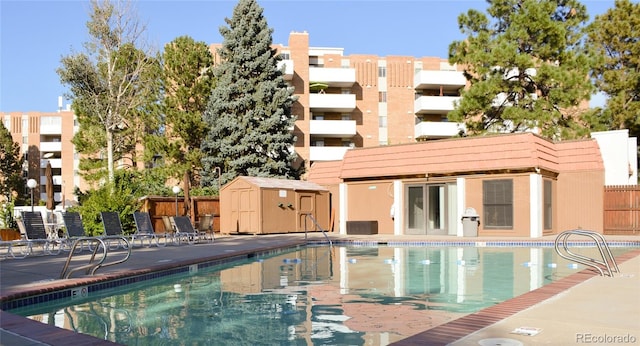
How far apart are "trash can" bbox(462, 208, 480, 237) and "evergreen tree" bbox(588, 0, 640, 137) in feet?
49.3

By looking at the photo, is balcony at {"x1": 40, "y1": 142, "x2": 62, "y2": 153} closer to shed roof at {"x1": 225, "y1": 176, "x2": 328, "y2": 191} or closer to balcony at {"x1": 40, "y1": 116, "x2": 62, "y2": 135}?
balcony at {"x1": 40, "y1": 116, "x2": 62, "y2": 135}

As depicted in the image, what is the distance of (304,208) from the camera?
81.7 feet

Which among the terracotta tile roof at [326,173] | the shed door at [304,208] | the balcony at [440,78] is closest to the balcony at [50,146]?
the balcony at [440,78]

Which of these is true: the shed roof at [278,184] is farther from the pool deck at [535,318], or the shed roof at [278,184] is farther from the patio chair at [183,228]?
the pool deck at [535,318]

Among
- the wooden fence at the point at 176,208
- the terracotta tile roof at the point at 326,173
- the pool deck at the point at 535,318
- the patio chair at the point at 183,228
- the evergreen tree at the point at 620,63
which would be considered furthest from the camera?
the evergreen tree at the point at 620,63

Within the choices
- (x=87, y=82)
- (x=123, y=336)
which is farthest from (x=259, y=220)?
(x=123, y=336)

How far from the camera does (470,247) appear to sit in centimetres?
1738

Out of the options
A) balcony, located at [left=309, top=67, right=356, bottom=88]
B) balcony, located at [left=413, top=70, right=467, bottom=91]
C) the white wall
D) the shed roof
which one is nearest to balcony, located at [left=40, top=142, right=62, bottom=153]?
balcony, located at [left=309, top=67, right=356, bottom=88]

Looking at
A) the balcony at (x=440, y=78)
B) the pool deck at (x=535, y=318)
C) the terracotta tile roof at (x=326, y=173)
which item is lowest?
the pool deck at (x=535, y=318)

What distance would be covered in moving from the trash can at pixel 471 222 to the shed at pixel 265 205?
6168mm

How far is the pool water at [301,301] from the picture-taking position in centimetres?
626

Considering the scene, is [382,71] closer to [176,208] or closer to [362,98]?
[362,98]

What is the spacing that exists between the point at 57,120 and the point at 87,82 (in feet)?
134

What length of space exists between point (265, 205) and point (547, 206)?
10813 mm
